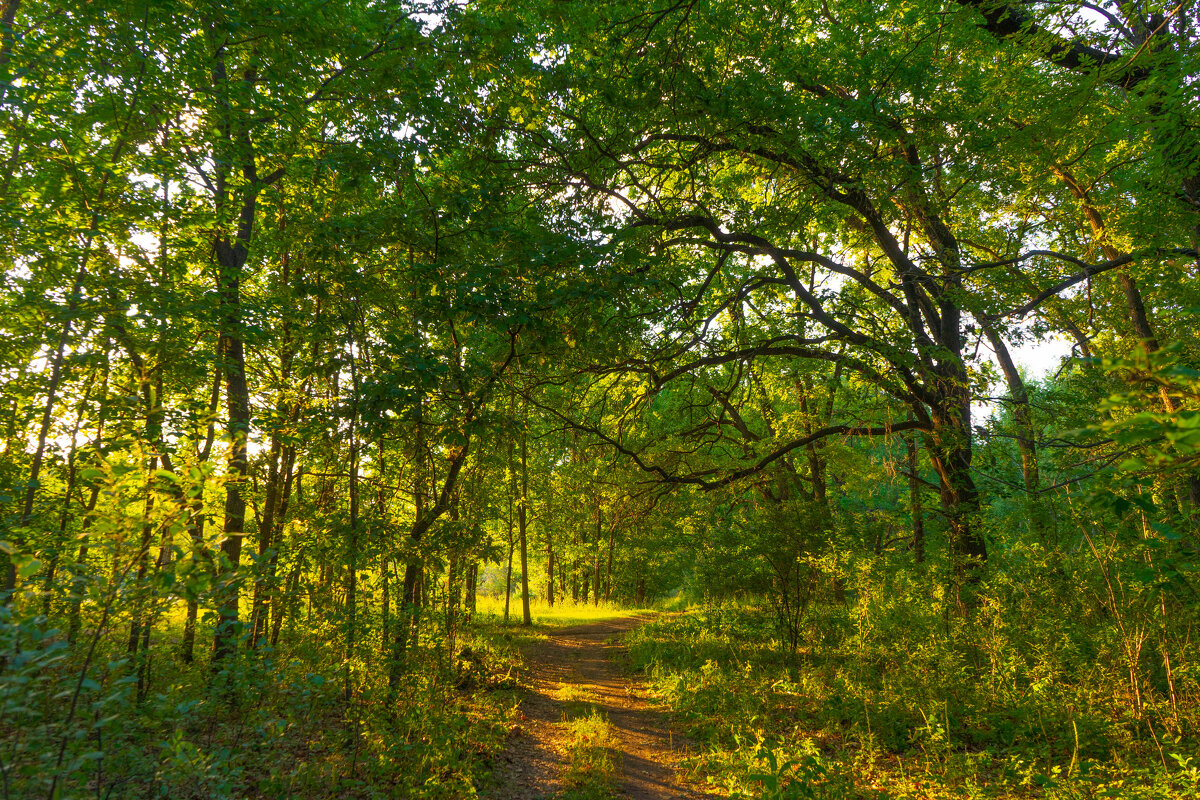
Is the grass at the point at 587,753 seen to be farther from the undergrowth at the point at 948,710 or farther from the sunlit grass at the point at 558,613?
the sunlit grass at the point at 558,613

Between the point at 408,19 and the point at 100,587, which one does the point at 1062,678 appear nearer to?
the point at 100,587

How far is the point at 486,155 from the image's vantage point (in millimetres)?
6582

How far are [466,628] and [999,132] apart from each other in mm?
11049

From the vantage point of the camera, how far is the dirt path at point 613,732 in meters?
6.00

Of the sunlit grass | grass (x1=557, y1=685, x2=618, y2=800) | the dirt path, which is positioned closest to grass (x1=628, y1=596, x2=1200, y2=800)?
the dirt path

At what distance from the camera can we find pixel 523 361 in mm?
6129

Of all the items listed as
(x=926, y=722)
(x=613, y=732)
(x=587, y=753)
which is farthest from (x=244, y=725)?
(x=926, y=722)

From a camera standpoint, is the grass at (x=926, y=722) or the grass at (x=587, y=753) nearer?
the grass at (x=926, y=722)

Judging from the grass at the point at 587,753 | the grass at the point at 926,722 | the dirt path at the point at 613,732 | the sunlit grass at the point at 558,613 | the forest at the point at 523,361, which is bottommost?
the sunlit grass at the point at 558,613

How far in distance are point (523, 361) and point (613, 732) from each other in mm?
5584

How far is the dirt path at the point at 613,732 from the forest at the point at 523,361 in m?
0.08

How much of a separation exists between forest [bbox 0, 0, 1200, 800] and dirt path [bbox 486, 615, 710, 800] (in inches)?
3.3

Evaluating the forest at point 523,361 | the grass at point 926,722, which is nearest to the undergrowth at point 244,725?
the forest at point 523,361

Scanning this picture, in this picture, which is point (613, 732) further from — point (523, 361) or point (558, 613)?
point (558, 613)
